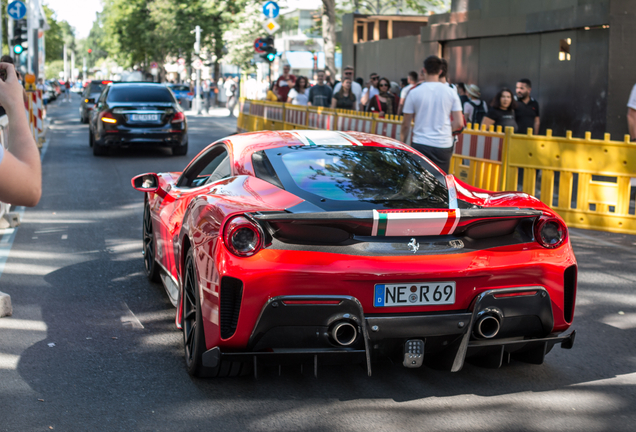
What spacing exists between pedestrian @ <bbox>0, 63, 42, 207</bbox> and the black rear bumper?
64.0 inches

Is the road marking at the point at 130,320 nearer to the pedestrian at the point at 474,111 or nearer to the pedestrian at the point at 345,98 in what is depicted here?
the pedestrian at the point at 474,111

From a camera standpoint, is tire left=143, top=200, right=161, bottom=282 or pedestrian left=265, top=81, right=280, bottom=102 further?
pedestrian left=265, top=81, right=280, bottom=102

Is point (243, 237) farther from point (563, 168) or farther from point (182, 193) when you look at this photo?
point (563, 168)

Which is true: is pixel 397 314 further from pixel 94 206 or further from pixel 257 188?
pixel 94 206

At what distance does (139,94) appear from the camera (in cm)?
1770

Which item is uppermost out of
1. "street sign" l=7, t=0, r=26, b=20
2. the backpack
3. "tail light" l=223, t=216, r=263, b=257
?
"street sign" l=7, t=0, r=26, b=20

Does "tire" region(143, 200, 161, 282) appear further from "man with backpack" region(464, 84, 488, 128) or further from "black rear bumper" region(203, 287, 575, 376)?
"man with backpack" region(464, 84, 488, 128)

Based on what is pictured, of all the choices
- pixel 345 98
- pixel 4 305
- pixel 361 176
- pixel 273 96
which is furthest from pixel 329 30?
pixel 361 176

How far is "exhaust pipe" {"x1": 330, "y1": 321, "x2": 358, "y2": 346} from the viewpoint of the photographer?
3885 mm

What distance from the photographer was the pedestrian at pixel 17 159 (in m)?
2.35

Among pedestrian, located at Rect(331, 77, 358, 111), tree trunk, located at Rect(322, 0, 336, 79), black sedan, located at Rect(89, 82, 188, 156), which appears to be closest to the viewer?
black sedan, located at Rect(89, 82, 188, 156)

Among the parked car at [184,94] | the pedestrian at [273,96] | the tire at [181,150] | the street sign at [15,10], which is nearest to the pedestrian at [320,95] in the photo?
the pedestrian at [273,96]

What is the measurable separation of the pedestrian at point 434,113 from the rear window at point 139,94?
9858 mm

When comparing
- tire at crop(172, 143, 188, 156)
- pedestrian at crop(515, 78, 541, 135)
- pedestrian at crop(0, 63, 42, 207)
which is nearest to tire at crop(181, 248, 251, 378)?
pedestrian at crop(0, 63, 42, 207)
